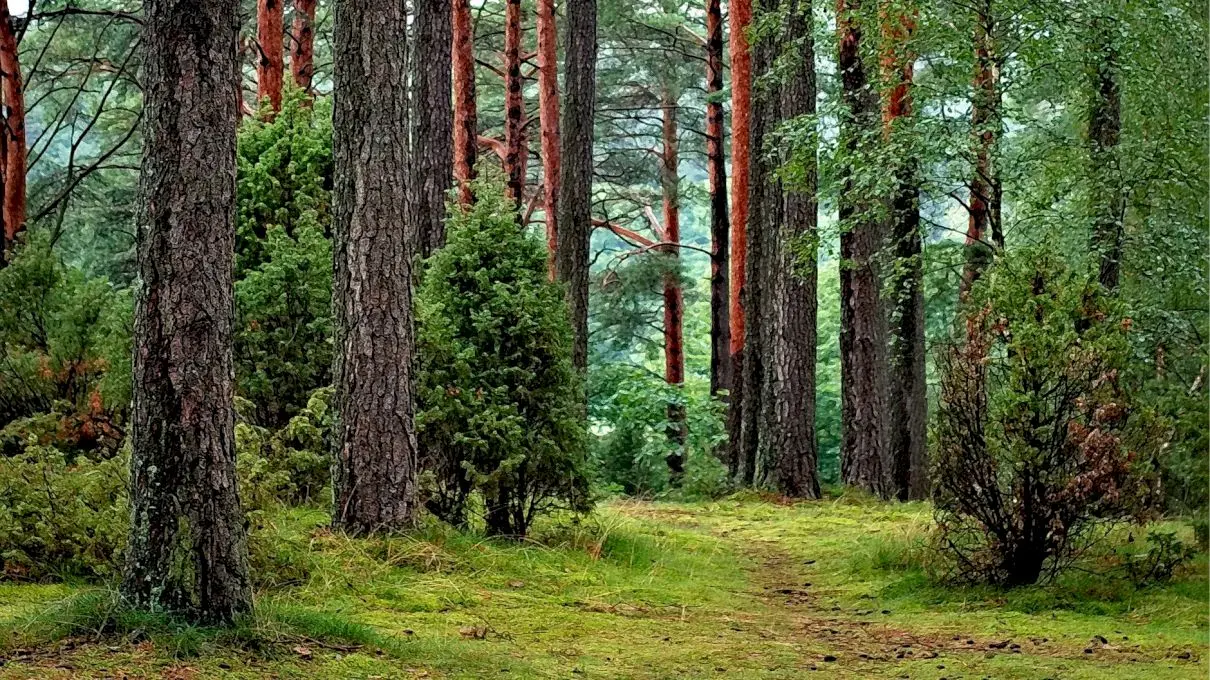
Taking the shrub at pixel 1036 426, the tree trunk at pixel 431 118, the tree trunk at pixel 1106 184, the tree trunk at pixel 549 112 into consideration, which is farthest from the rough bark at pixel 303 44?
the shrub at pixel 1036 426

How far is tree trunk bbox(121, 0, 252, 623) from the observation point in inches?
191

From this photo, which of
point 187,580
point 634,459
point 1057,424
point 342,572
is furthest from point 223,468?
point 634,459

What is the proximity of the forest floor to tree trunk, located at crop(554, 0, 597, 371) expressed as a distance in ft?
21.3

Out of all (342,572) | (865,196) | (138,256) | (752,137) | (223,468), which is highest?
(752,137)

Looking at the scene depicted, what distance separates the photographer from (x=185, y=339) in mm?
4855

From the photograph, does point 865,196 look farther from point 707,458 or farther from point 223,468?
point 707,458

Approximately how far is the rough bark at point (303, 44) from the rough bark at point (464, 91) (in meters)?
3.58

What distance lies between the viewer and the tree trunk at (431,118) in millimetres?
11609

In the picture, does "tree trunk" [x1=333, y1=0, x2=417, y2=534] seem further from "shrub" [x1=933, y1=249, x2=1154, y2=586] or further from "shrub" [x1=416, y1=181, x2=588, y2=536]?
"shrub" [x1=933, y1=249, x2=1154, y2=586]

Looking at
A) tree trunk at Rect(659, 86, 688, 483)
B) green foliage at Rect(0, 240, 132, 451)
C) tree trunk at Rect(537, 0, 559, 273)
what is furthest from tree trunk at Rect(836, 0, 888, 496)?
tree trunk at Rect(659, 86, 688, 483)

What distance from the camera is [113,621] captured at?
4.86 meters

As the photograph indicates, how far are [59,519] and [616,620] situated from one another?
114 inches

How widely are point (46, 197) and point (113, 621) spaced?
57.9 ft

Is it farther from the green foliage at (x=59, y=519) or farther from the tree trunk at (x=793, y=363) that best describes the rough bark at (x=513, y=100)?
the green foliage at (x=59, y=519)
